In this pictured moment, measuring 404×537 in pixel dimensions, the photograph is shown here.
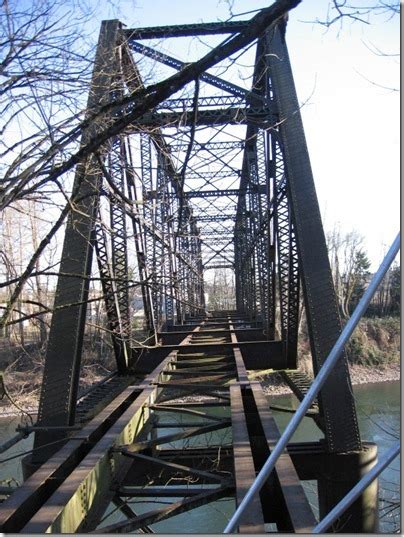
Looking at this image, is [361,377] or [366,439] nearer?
[366,439]

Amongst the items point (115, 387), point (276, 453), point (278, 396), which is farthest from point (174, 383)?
point (278, 396)

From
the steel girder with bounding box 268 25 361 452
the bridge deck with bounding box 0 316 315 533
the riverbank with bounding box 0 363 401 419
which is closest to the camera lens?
the bridge deck with bounding box 0 316 315 533

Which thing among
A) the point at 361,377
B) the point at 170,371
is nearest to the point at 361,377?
the point at 361,377

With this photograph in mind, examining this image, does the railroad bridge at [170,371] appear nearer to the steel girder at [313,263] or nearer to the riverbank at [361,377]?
the steel girder at [313,263]

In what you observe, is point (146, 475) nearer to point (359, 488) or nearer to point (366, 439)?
point (359, 488)

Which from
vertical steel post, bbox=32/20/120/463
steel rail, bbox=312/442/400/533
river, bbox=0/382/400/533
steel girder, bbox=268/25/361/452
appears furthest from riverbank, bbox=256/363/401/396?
steel rail, bbox=312/442/400/533

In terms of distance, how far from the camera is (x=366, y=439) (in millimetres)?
16953

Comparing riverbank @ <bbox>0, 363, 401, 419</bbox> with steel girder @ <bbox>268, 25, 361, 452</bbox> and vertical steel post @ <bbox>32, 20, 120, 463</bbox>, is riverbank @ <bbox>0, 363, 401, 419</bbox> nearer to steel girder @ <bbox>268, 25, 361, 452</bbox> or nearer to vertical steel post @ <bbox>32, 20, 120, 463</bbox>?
steel girder @ <bbox>268, 25, 361, 452</bbox>

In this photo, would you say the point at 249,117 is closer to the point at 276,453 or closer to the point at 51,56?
→ the point at 51,56

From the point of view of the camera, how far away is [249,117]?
6.51 meters

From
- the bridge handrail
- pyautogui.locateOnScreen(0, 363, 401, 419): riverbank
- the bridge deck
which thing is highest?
the bridge handrail

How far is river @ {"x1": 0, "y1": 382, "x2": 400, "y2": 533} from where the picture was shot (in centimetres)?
772

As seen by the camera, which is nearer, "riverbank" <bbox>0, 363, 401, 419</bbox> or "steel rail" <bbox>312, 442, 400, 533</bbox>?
"steel rail" <bbox>312, 442, 400, 533</bbox>

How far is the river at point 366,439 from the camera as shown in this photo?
772 centimetres
